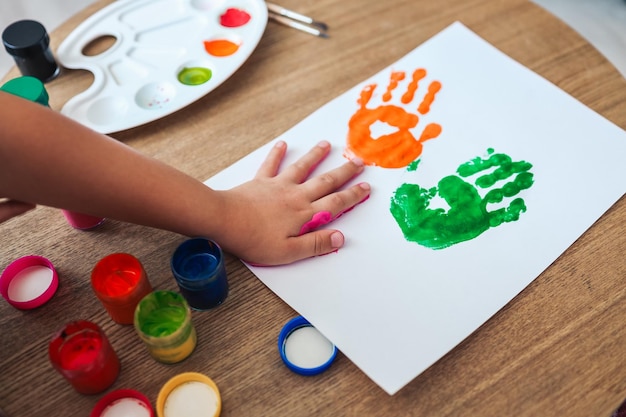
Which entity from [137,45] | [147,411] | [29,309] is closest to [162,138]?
[137,45]

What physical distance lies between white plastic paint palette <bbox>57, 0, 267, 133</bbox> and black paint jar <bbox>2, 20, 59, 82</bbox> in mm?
42

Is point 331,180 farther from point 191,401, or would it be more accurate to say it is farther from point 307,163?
point 191,401

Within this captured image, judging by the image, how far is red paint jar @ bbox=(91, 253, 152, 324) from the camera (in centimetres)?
68

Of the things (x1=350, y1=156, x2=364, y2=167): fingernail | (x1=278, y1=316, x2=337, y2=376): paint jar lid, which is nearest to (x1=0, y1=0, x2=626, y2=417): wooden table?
(x1=278, y1=316, x2=337, y2=376): paint jar lid

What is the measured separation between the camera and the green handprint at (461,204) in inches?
31.7

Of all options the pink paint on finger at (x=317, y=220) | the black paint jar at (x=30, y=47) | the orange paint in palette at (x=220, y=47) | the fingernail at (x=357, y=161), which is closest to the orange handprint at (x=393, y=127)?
the fingernail at (x=357, y=161)

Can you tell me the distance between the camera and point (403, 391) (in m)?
0.66

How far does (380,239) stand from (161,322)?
0.96 ft

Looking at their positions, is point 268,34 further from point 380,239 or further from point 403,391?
point 403,391

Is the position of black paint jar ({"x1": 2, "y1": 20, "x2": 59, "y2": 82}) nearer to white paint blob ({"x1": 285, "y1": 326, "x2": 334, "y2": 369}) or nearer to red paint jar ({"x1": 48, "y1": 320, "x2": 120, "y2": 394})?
red paint jar ({"x1": 48, "y1": 320, "x2": 120, "y2": 394})

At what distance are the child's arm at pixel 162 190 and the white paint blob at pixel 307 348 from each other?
101 mm

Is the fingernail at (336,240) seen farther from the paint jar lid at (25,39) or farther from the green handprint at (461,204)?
the paint jar lid at (25,39)

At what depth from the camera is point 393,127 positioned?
937mm

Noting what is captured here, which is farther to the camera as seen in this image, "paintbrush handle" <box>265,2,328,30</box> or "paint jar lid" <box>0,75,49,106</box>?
"paintbrush handle" <box>265,2,328,30</box>
